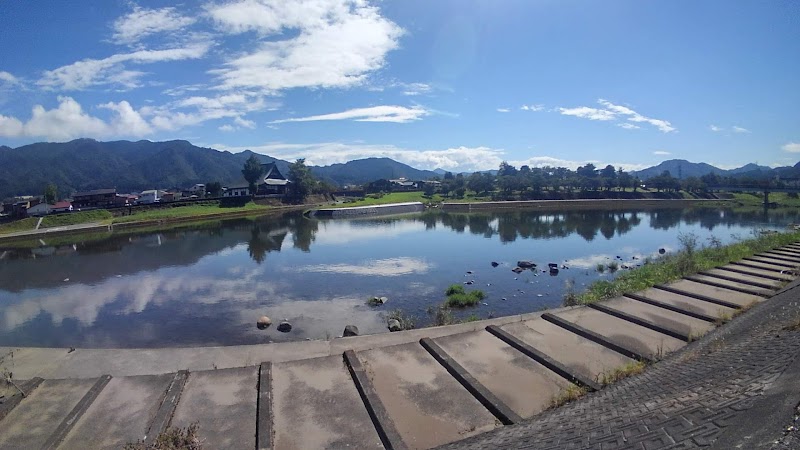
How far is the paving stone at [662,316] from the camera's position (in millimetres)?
10125

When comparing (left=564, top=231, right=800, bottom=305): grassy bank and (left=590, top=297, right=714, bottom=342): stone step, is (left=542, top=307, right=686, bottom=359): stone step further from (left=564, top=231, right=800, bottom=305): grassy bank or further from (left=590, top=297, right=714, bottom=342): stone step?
(left=564, top=231, right=800, bottom=305): grassy bank

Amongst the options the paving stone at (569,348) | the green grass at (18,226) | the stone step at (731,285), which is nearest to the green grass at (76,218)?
the green grass at (18,226)

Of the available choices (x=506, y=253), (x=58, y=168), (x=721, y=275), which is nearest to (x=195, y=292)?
(x=506, y=253)

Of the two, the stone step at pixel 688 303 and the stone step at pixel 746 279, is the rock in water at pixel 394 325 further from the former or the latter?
the stone step at pixel 746 279

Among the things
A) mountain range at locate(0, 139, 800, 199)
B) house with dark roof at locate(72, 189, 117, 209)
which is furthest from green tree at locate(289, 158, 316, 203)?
mountain range at locate(0, 139, 800, 199)

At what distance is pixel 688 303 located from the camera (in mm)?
12102

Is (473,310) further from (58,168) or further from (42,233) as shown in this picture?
(58,168)

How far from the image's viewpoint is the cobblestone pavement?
3.66 metres

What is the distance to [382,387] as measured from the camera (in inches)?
308

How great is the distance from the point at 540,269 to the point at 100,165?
209m

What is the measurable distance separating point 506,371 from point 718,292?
30.8 feet

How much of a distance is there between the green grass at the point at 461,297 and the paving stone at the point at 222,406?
8230 mm

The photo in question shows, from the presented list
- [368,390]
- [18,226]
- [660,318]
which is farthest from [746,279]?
[18,226]

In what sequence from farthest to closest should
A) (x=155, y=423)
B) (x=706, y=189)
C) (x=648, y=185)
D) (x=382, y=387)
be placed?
(x=648, y=185), (x=706, y=189), (x=382, y=387), (x=155, y=423)
